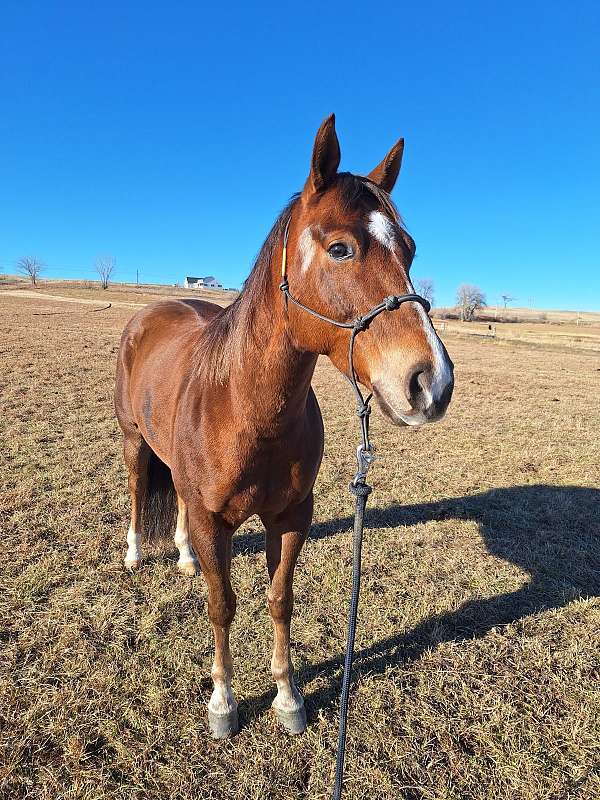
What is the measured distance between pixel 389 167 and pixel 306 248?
66cm

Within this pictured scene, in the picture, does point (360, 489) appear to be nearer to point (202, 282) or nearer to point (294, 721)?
point (294, 721)

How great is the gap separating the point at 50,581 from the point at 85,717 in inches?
50.3

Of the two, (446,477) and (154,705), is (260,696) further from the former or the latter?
(446,477)

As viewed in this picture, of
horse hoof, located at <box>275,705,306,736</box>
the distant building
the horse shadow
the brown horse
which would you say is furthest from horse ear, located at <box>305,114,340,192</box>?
the distant building

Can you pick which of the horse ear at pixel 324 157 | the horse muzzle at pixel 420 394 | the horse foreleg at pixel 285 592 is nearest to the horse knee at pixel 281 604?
the horse foreleg at pixel 285 592

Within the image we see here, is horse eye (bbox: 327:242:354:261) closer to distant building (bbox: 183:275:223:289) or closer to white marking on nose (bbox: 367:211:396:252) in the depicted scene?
white marking on nose (bbox: 367:211:396:252)

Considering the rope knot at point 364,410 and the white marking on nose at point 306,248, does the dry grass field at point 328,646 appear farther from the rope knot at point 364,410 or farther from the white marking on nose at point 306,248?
the white marking on nose at point 306,248

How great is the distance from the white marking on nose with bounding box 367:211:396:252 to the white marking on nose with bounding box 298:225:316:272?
211 mm

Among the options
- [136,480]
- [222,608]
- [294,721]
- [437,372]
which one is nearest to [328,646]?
[294,721]

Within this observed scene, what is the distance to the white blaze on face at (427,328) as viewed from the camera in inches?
49.5

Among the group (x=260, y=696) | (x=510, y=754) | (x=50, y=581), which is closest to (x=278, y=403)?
(x=260, y=696)

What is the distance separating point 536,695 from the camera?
2547 millimetres

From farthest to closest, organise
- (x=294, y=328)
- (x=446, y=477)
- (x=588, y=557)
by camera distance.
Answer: (x=446, y=477) → (x=588, y=557) → (x=294, y=328)

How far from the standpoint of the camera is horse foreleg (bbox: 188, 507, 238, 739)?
217cm
